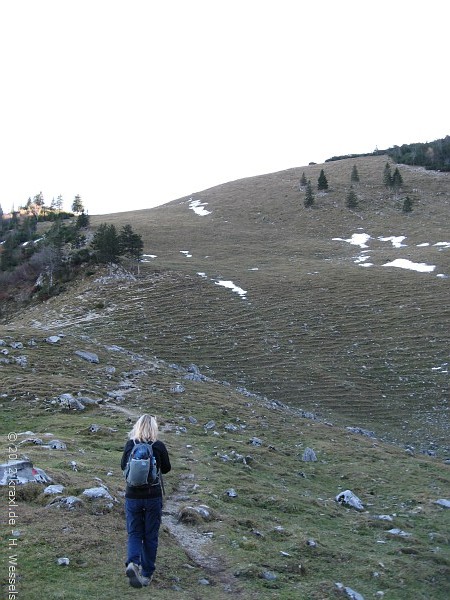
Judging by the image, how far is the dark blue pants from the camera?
842 centimetres

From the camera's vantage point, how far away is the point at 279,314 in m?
43.2

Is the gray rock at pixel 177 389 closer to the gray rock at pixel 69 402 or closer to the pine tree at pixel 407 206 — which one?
the gray rock at pixel 69 402

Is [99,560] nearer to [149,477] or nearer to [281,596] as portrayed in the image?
[149,477]

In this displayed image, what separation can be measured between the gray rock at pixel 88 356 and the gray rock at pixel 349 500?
15.8 metres

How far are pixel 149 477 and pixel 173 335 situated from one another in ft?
97.8

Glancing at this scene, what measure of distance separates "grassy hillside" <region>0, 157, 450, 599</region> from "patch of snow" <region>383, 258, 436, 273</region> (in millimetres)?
1648

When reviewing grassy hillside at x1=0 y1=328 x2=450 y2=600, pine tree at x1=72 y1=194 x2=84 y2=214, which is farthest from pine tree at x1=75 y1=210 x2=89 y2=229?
grassy hillside at x1=0 y1=328 x2=450 y2=600

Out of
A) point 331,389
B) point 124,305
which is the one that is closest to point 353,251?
point 124,305

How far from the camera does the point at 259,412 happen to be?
23781 mm

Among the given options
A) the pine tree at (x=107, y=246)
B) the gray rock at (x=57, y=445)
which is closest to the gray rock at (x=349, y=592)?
the gray rock at (x=57, y=445)

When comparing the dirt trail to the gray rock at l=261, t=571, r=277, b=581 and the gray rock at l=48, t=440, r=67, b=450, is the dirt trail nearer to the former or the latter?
the gray rock at l=261, t=571, r=277, b=581

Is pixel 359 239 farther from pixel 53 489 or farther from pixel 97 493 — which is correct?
pixel 53 489

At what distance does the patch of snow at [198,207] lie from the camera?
105 metres

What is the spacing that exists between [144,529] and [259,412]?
15573 mm
